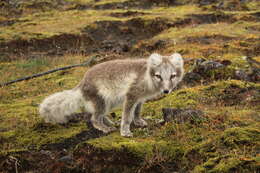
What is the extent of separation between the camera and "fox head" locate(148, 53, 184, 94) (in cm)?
815

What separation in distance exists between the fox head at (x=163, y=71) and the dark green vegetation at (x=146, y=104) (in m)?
1.04

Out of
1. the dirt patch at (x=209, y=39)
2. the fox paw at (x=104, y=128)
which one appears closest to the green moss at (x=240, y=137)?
the fox paw at (x=104, y=128)

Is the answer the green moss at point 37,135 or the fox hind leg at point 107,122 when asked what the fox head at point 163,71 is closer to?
the fox hind leg at point 107,122

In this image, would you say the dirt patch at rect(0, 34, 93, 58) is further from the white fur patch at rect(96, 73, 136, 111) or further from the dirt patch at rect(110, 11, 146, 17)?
the white fur patch at rect(96, 73, 136, 111)

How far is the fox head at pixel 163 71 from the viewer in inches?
321

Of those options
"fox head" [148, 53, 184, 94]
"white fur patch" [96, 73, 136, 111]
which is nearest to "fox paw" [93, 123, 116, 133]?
"white fur patch" [96, 73, 136, 111]

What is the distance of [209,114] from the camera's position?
874 centimetres

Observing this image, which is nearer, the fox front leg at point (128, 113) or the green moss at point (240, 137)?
the green moss at point (240, 137)

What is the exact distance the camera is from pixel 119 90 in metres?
8.80

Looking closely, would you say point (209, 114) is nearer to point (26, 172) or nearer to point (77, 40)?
point (26, 172)

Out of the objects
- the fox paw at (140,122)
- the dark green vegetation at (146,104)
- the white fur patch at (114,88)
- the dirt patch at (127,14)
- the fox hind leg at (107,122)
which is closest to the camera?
the dark green vegetation at (146,104)

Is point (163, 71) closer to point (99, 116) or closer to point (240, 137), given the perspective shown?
point (99, 116)

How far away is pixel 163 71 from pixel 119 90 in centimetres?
138

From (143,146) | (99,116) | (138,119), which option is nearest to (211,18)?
(138,119)
